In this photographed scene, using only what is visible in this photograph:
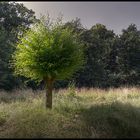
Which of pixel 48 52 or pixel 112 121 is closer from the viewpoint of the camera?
pixel 112 121

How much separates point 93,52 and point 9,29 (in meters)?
Result: 8.40

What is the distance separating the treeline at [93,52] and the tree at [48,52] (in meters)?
9.77

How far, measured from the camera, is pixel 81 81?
31281mm

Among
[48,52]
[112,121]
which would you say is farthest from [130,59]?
[112,121]

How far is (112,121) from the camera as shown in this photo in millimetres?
10500

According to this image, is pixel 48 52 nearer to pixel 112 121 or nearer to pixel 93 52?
pixel 112 121

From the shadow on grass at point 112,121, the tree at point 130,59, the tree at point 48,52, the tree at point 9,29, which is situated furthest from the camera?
the tree at point 130,59

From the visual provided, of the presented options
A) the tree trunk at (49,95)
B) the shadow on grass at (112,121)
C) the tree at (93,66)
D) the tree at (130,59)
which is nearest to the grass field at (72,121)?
the shadow on grass at (112,121)

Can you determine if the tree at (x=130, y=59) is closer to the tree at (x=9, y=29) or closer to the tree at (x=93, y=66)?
the tree at (x=93, y=66)

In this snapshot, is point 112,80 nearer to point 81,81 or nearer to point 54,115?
point 81,81

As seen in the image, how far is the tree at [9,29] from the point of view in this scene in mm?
24734

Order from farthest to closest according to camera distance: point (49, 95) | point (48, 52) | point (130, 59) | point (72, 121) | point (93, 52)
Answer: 1. point (130, 59)
2. point (93, 52)
3. point (49, 95)
4. point (48, 52)
5. point (72, 121)

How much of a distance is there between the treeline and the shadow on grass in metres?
11.4

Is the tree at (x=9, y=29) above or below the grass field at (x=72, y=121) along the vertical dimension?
above
